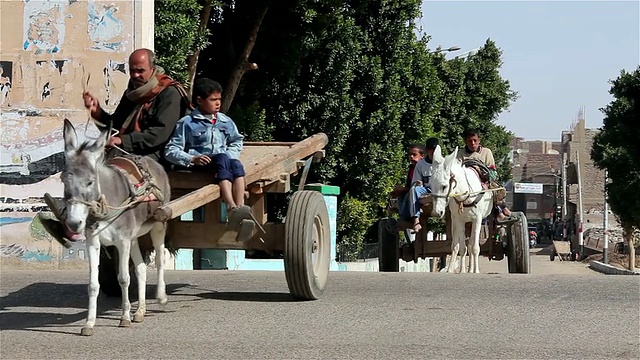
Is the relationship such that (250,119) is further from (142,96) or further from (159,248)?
(159,248)

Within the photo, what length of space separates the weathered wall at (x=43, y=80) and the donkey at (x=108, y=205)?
6788 millimetres

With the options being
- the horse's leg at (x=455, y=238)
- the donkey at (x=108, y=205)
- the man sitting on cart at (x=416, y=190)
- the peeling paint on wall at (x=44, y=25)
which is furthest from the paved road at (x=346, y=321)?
the peeling paint on wall at (x=44, y=25)

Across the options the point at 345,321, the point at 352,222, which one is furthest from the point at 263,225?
the point at 352,222

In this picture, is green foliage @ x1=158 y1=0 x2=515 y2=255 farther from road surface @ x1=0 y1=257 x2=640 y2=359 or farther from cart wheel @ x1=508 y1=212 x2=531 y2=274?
road surface @ x1=0 y1=257 x2=640 y2=359

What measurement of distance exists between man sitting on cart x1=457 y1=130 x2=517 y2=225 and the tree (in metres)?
29.4

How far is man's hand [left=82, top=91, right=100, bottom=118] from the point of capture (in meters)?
10.1

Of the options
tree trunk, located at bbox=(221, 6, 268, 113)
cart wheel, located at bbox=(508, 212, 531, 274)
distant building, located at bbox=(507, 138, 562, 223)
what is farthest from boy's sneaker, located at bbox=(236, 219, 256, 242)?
distant building, located at bbox=(507, 138, 562, 223)

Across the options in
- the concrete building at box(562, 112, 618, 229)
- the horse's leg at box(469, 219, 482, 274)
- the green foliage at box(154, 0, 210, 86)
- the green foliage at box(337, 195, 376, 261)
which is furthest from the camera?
the concrete building at box(562, 112, 618, 229)

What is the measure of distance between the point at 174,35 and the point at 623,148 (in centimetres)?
3002

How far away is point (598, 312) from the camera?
10766 mm

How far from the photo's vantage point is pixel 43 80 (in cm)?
1648

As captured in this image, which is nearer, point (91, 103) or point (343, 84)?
point (91, 103)

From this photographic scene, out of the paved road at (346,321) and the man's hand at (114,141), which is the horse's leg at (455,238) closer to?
the paved road at (346,321)

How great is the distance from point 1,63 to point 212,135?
733 cm
